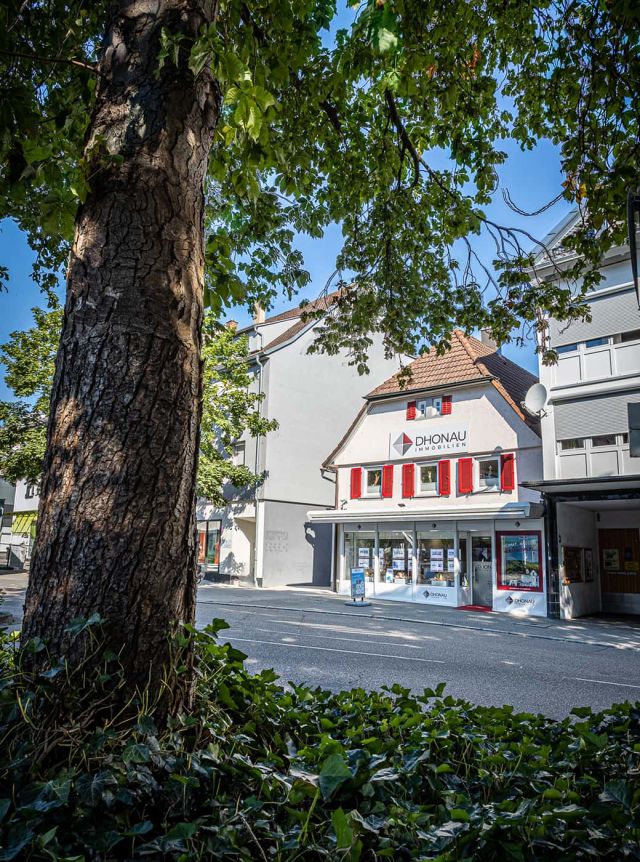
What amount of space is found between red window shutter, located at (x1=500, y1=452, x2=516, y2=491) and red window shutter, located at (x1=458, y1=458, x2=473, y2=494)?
113 cm

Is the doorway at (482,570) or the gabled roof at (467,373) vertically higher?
the gabled roof at (467,373)

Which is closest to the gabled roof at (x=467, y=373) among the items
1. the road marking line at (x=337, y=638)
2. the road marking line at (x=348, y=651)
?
the road marking line at (x=337, y=638)

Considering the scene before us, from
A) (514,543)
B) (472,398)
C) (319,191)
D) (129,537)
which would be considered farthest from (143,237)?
(472,398)

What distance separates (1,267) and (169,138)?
5.49 meters

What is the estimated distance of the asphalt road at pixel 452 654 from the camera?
7621 mm

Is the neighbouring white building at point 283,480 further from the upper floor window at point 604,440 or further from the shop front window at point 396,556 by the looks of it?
the upper floor window at point 604,440

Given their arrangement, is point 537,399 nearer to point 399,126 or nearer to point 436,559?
point 436,559

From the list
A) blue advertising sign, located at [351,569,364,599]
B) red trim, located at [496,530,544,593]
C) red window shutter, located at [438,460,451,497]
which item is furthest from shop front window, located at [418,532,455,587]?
blue advertising sign, located at [351,569,364,599]

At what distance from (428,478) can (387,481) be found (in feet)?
5.70

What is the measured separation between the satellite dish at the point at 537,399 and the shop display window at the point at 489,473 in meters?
2.53

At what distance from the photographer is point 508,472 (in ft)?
63.1

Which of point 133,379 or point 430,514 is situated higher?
point 430,514

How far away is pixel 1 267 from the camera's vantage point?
6941mm

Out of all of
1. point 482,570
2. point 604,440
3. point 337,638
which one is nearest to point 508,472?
point 482,570
